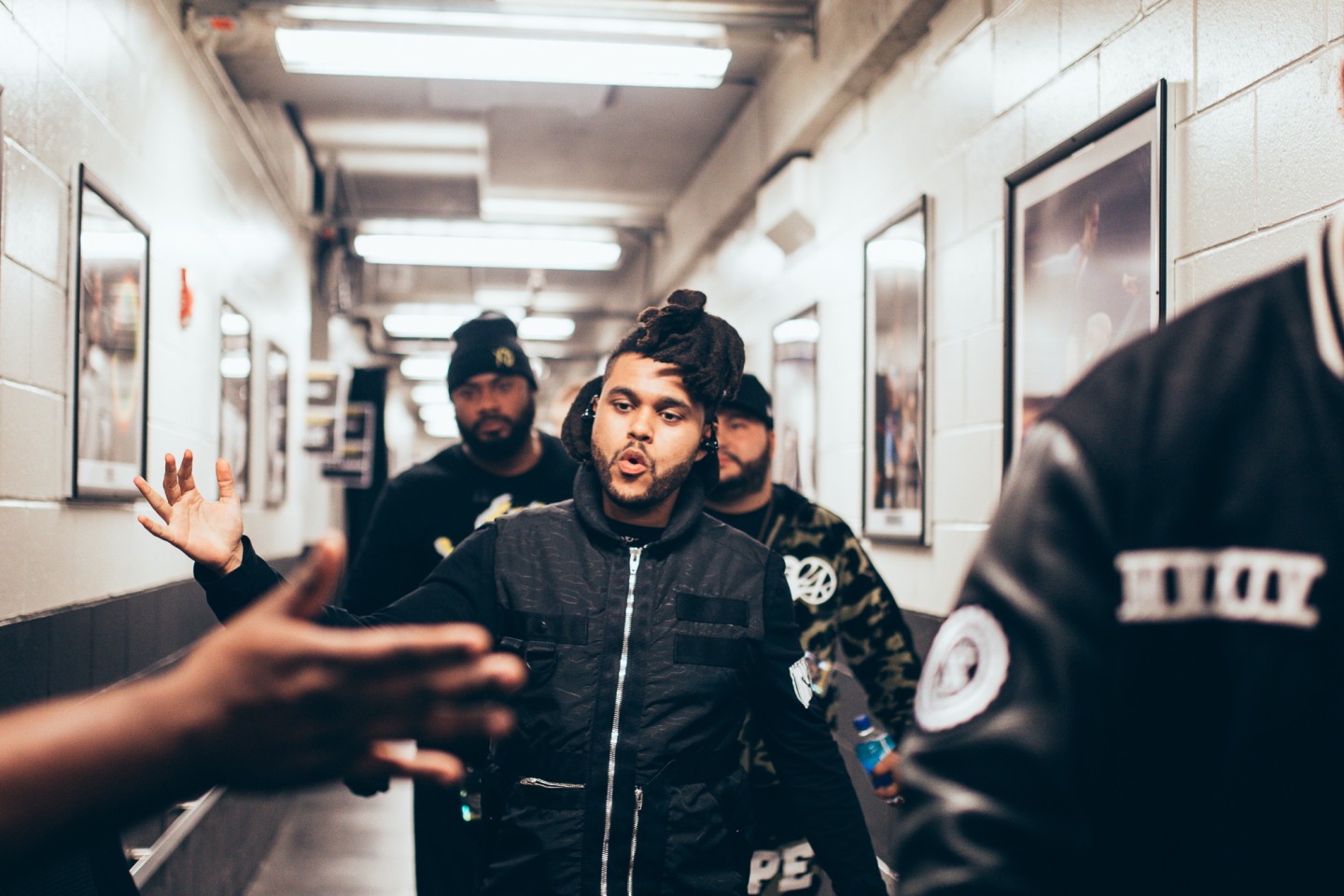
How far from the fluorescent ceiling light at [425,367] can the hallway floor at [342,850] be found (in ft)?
22.8

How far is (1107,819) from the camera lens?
0.74 metres

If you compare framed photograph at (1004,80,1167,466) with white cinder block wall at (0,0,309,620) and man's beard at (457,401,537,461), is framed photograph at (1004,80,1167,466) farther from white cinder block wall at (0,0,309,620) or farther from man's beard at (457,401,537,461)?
white cinder block wall at (0,0,309,620)

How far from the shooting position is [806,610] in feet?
8.41

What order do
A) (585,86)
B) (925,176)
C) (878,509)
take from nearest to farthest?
(925,176) < (878,509) < (585,86)

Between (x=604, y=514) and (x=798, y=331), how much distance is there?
331 centimetres

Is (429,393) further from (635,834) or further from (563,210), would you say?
(635,834)

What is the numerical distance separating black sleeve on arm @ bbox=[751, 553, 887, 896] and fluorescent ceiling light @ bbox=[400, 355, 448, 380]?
10863mm

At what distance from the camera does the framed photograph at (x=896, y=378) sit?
3.40m

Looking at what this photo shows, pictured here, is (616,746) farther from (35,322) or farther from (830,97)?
(830,97)

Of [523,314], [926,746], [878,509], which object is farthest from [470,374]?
[523,314]

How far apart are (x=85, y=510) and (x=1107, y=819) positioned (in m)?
2.85

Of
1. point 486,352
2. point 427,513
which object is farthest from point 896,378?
point 427,513

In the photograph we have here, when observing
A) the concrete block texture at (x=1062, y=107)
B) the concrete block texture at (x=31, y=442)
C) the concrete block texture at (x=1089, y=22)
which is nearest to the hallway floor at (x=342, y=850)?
the concrete block texture at (x=31, y=442)

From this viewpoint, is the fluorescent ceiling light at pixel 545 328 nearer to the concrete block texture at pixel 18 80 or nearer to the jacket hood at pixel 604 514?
the concrete block texture at pixel 18 80
